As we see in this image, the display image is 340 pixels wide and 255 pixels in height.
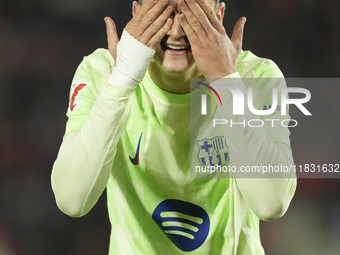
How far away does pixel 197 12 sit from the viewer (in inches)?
43.4

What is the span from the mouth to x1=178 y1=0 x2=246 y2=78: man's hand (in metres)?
0.04

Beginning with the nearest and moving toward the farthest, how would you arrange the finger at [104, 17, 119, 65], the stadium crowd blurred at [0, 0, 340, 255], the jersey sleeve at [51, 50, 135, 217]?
the jersey sleeve at [51, 50, 135, 217] < the finger at [104, 17, 119, 65] < the stadium crowd blurred at [0, 0, 340, 255]

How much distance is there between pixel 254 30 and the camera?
260 cm

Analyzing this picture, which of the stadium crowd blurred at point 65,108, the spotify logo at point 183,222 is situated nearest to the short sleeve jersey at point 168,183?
the spotify logo at point 183,222

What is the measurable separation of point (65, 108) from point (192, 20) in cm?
150

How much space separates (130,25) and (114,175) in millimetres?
468

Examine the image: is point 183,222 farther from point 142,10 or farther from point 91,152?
point 142,10

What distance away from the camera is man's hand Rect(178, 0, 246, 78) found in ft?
3.63

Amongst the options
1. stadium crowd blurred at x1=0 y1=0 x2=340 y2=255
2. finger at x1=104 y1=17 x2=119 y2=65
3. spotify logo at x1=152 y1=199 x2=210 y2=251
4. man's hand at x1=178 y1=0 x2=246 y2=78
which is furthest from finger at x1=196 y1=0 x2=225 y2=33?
stadium crowd blurred at x1=0 y1=0 x2=340 y2=255

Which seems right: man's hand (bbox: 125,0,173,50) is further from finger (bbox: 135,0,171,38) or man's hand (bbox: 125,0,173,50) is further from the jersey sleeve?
the jersey sleeve

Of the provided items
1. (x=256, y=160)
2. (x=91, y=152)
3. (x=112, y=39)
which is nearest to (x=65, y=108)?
(x=112, y=39)

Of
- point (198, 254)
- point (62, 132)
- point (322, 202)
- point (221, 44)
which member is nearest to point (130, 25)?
point (221, 44)

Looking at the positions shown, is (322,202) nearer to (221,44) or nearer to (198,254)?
(198,254)

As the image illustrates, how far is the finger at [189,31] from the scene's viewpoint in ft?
3.64
